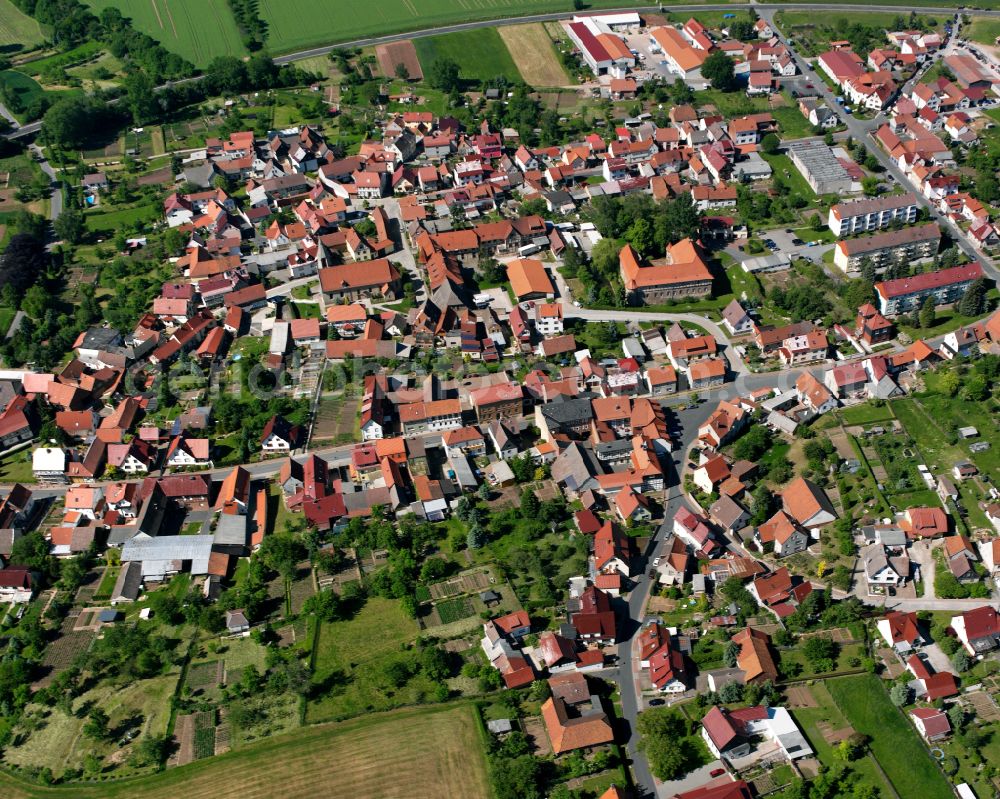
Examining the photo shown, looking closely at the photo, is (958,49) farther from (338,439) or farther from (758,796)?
(758,796)

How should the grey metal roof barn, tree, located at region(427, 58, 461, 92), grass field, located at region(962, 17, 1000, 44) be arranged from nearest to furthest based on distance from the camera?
the grey metal roof barn → tree, located at region(427, 58, 461, 92) → grass field, located at region(962, 17, 1000, 44)

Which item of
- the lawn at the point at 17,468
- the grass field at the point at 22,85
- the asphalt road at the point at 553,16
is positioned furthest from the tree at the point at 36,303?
the asphalt road at the point at 553,16

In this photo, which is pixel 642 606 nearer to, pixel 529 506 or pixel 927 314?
pixel 529 506

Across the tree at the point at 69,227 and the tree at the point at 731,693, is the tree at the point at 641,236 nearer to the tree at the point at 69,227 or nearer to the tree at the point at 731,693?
the tree at the point at 731,693

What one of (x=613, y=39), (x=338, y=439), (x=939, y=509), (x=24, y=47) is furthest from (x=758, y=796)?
(x=24, y=47)

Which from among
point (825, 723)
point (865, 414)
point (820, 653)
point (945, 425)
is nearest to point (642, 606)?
point (820, 653)

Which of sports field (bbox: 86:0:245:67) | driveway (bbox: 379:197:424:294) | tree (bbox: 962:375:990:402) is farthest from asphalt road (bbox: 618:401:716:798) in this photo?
sports field (bbox: 86:0:245:67)

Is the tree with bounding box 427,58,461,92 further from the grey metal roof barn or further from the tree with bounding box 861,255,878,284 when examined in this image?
the grey metal roof barn

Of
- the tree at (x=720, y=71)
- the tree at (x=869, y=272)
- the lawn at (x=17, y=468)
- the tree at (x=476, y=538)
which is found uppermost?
the tree at (x=720, y=71)
